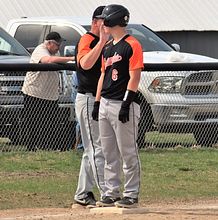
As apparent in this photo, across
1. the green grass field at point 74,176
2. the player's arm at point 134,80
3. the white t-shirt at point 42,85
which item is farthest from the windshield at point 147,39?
the player's arm at point 134,80

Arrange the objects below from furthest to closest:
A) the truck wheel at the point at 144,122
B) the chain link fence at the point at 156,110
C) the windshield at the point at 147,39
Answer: the windshield at the point at 147,39, the truck wheel at the point at 144,122, the chain link fence at the point at 156,110

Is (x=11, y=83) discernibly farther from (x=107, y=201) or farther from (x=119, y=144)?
(x=119, y=144)

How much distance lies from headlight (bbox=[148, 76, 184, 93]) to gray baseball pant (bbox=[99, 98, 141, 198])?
4764 millimetres

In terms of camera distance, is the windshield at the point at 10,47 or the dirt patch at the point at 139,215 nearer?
the dirt patch at the point at 139,215

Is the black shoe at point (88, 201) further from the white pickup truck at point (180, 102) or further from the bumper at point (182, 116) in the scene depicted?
the bumper at point (182, 116)

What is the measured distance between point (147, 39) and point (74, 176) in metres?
4.97

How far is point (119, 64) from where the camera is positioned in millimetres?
9172

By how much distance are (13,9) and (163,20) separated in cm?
497

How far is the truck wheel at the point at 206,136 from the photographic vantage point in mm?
14195

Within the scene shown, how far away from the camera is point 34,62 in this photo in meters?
13.4

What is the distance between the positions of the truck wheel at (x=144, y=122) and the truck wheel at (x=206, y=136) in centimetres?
80

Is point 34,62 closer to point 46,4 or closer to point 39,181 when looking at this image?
point 39,181

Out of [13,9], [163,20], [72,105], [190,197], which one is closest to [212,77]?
[72,105]

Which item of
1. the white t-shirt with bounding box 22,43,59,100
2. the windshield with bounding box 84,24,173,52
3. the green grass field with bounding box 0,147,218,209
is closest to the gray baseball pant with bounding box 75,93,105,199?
the green grass field with bounding box 0,147,218,209
